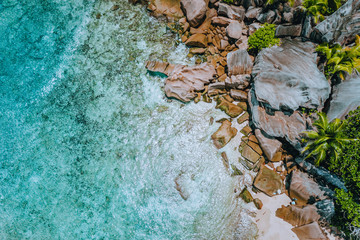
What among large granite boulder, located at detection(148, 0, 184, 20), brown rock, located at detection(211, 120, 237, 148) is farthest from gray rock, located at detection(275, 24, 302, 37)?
large granite boulder, located at detection(148, 0, 184, 20)

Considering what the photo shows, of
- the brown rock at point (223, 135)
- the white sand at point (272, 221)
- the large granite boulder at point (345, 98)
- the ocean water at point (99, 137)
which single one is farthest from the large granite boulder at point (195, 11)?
the white sand at point (272, 221)

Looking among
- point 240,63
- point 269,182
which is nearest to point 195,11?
point 240,63

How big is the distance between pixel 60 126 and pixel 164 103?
4.66 metres

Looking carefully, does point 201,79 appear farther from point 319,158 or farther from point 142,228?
point 142,228

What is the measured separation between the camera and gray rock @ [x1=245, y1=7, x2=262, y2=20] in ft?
27.9

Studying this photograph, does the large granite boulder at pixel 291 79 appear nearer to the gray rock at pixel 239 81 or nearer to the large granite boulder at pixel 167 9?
the gray rock at pixel 239 81

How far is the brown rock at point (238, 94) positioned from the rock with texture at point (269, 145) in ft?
5.46

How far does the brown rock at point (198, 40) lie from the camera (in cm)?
866

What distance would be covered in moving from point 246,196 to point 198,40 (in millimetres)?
6487

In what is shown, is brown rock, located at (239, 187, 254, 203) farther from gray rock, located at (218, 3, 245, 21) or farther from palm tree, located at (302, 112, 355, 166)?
gray rock, located at (218, 3, 245, 21)

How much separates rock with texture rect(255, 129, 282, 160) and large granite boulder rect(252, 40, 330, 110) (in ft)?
3.77

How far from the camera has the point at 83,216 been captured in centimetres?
750

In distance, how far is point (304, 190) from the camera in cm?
661

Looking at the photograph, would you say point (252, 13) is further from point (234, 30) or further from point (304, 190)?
point (304, 190)
